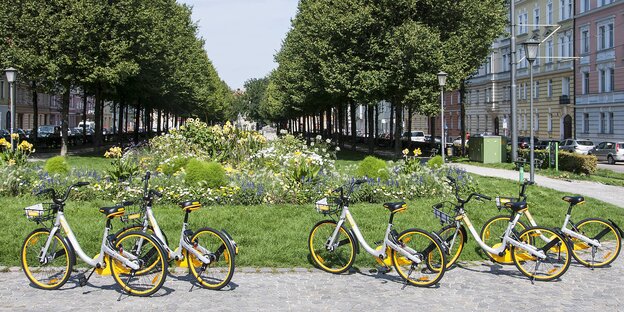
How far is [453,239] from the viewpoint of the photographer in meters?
7.90

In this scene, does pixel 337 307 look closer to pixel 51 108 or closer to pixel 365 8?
pixel 365 8

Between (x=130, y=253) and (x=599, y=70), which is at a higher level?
(x=599, y=70)

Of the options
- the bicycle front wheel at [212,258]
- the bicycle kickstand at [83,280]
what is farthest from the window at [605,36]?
the bicycle kickstand at [83,280]

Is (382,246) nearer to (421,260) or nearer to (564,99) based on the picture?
(421,260)

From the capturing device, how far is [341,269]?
7.77 metres

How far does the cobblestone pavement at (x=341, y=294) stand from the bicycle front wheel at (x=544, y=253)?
13 cm

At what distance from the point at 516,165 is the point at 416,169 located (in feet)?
39.6

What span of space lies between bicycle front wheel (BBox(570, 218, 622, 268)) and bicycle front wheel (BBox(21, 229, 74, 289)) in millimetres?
5955

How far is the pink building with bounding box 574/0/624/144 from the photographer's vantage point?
153 ft

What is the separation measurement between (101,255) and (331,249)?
2.61 metres

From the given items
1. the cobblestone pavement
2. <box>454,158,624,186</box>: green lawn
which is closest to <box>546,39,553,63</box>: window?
<box>454,158,624,186</box>: green lawn

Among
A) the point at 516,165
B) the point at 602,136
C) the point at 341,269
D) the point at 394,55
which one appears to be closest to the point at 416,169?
the point at 341,269

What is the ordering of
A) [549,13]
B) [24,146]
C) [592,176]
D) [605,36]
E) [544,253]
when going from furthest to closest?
[549,13] < [605,36] < [592,176] < [24,146] < [544,253]

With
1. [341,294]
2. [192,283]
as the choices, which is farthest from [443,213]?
[192,283]
